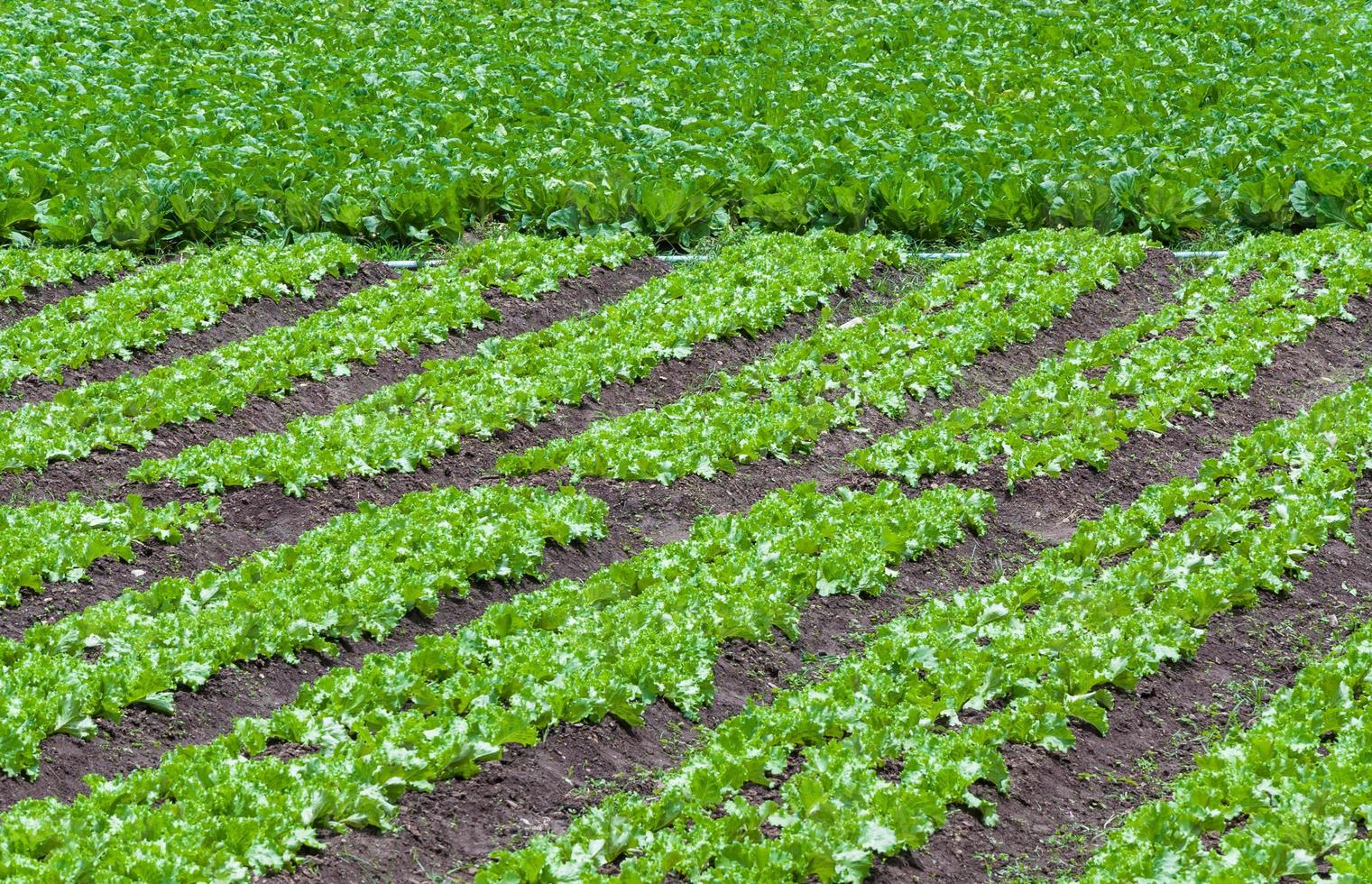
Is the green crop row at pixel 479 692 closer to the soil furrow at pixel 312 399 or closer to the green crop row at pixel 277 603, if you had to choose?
the green crop row at pixel 277 603

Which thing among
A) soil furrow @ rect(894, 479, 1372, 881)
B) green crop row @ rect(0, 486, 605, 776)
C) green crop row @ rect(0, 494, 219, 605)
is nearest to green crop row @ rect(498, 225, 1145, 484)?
green crop row @ rect(0, 486, 605, 776)

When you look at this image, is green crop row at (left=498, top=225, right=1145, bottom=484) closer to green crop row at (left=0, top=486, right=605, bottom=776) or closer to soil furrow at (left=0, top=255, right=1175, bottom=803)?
soil furrow at (left=0, top=255, right=1175, bottom=803)

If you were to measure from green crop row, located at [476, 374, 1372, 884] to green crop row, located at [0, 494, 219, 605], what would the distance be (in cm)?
324

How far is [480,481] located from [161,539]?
186 cm

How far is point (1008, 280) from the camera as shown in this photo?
41.1ft

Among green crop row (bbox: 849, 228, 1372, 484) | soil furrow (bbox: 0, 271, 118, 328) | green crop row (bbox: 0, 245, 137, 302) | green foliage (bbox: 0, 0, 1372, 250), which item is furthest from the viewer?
green foliage (bbox: 0, 0, 1372, 250)

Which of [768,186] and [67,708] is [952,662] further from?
[768,186]

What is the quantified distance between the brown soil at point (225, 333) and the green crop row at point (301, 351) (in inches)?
9.3

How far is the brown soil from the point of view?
33.9ft

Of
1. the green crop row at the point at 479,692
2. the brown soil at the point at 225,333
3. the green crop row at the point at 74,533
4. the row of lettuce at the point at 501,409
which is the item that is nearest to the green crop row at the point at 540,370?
the row of lettuce at the point at 501,409

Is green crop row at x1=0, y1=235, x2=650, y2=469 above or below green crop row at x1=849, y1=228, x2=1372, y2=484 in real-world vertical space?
below

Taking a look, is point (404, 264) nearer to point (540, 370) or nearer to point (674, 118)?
point (540, 370)

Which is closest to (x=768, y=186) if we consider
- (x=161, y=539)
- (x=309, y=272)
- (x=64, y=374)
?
(x=309, y=272)

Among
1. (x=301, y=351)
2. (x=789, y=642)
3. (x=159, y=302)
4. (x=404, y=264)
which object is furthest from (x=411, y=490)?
(x=404, y=264)
